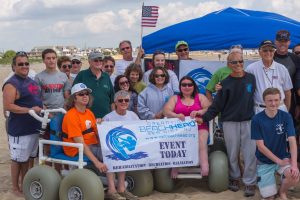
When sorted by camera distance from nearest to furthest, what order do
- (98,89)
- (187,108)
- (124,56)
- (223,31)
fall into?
(187,108) < (98,89) < (124,56) < (223,31)

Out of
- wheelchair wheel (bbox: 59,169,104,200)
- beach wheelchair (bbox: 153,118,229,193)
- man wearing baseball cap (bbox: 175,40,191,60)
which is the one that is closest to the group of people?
beach wheelchair (bbox: 153,118,229,193)

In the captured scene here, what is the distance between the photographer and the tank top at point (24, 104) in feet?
19.1

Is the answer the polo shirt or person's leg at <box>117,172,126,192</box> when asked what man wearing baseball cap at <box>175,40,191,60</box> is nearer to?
the polo shirt

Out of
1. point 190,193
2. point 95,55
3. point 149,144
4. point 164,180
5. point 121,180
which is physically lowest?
point 190,193

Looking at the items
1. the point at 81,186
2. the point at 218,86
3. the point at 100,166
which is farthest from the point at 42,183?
the point at 218,86

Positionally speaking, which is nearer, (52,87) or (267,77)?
(267,77)

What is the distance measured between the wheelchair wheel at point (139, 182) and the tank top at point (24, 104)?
5.02ft

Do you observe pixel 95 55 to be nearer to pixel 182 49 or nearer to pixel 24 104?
pixel 24 104

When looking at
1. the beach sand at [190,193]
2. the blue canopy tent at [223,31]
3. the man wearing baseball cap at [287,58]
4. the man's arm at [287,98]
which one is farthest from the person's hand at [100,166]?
the blue canopy tent at [223,31]

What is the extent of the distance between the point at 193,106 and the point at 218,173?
1.02 metres

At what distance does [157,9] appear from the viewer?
10.3m

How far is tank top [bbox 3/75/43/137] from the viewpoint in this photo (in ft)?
19.1

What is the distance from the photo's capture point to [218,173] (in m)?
5.88

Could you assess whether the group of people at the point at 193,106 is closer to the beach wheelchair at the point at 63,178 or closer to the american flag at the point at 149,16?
the beach wheelchair at the point at 63,178
